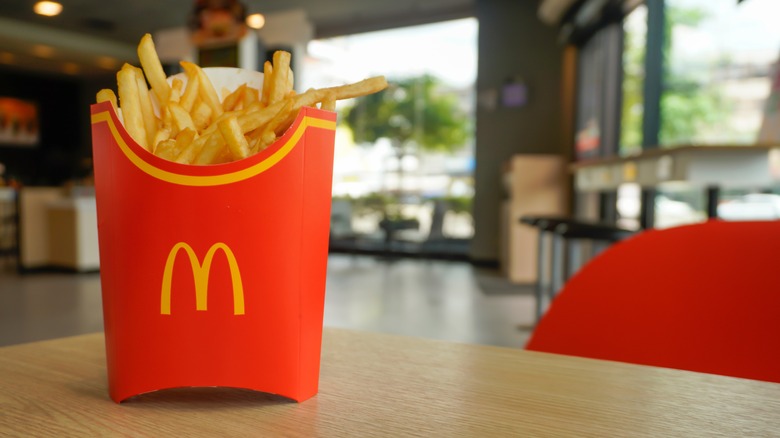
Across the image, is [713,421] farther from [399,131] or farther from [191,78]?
[399,131]

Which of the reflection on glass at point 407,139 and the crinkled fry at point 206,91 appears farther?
the reflection on glass at point 407,139

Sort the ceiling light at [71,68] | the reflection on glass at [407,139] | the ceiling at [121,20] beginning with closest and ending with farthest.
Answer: the ceiling at [121,20]
the reflection on glass at [407,139]
the ceiling light at [71,68]

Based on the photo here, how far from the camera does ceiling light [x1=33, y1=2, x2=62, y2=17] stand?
7.79 meters

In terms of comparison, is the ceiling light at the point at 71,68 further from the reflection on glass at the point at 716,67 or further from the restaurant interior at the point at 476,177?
the reflection on glass at the point at 716,67

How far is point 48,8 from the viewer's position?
26.1ft

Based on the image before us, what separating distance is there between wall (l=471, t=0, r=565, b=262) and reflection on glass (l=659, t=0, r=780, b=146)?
9.23 feet

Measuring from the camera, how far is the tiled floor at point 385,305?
11.9 ft

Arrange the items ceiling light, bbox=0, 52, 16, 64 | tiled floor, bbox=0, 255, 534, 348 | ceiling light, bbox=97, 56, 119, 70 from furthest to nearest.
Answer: ceiling light, bbox=97, 56, 119, 70 < ceiling light, bbox=0, 52, 16, 64 < tiled floor, bbox=0, 255, 534, 348

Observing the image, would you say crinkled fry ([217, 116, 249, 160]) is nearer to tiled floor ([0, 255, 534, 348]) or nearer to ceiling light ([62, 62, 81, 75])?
tiled floor ([0, 255, 534, 348])

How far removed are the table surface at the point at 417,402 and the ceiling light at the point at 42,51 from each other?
1046cm

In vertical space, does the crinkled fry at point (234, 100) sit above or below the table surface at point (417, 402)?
above

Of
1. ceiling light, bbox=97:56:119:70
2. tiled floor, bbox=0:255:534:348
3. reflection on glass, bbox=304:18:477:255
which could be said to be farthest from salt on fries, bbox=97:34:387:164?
ceiling light, bbox=97:56:119:70

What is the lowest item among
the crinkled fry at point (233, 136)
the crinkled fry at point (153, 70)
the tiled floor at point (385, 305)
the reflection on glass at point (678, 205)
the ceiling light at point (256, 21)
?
the tiled floor at point (385, 305)

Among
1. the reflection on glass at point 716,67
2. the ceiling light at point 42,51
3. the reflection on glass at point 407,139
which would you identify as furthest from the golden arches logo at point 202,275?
the ceiling light at point 42,51
